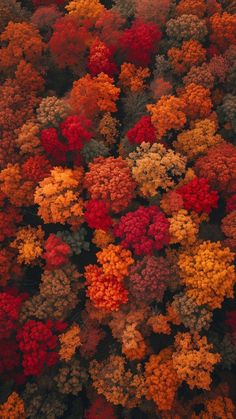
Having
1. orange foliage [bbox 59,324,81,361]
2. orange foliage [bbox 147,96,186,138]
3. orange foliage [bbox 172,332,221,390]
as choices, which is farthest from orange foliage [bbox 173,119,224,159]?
orange foliage [bbox 59,324,81,361]

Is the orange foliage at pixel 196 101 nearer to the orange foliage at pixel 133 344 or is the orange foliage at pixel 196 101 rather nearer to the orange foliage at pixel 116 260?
the orange foliage at pixel 116 260

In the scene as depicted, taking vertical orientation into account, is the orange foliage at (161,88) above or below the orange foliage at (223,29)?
below

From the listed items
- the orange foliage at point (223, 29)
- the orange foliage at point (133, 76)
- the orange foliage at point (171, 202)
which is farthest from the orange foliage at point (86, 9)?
the orange foliage at point (171, 202)

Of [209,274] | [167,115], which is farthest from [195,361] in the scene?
[167,115]

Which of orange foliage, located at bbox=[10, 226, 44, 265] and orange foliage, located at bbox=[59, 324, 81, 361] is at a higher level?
orange foliage, located at bbox=[10, 226, 44, 265]

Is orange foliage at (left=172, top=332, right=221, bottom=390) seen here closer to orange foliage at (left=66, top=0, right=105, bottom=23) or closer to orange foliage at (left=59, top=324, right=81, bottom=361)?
orange foliage at (left=59, top=324, right=81, bottom=361)
